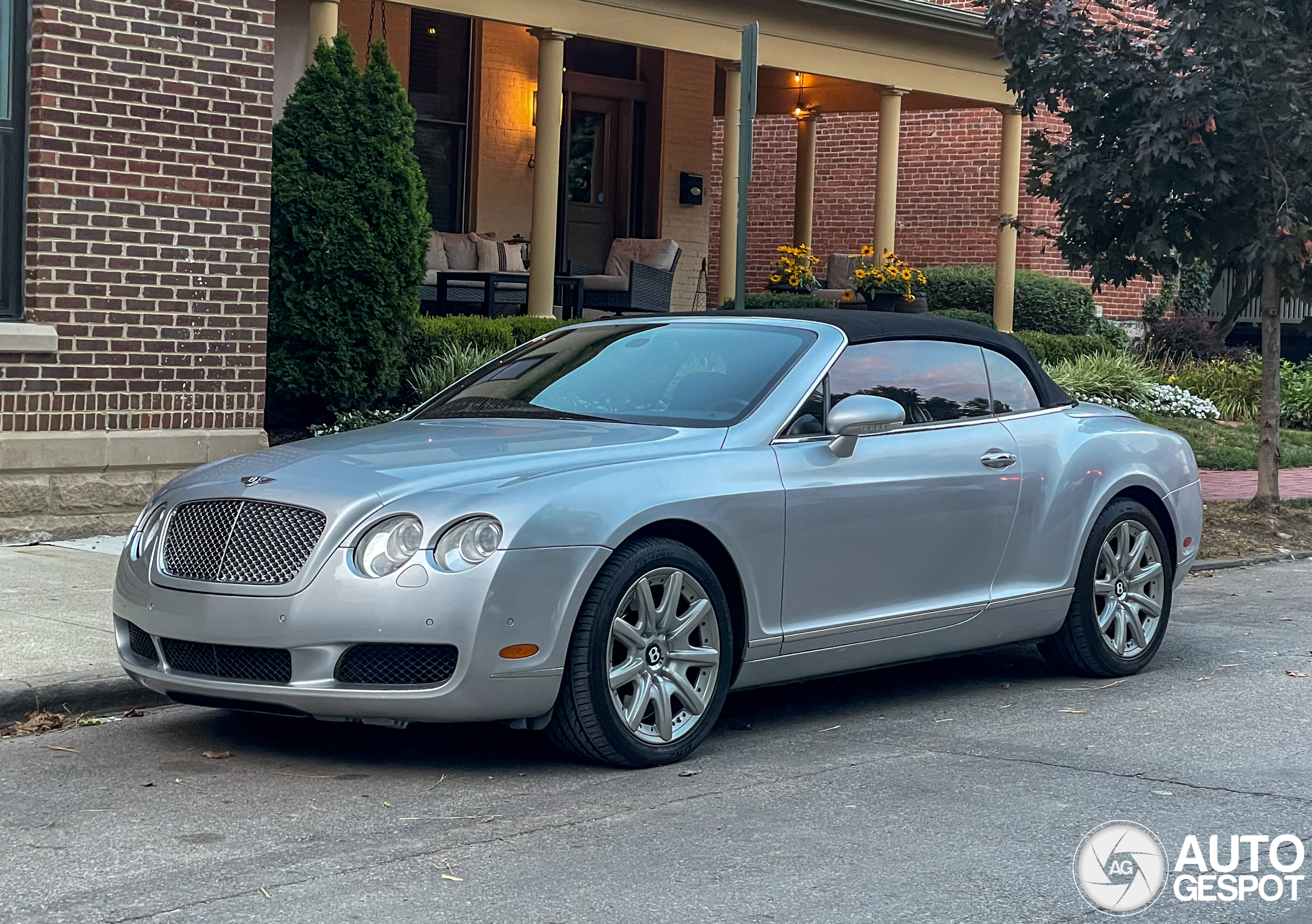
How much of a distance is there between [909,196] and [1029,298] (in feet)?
12.4

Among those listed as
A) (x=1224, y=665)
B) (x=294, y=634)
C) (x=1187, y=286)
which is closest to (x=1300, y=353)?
(x=1187, y=286)

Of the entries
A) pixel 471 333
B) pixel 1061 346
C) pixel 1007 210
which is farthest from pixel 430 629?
pixel 1007 210

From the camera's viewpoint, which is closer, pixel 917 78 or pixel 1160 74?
pixel 1160 74

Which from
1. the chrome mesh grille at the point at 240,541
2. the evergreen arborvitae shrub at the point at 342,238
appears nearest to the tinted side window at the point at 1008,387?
the chrome mesh grille at the point at 240,541

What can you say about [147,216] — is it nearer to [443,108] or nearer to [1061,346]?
[443,108]

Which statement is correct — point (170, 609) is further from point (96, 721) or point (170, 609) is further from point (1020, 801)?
point (1020, 801)

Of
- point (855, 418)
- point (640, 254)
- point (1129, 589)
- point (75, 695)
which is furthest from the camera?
point (640, 254)

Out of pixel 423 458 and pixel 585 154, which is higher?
pixel 585 154

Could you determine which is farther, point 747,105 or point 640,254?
point 640,254

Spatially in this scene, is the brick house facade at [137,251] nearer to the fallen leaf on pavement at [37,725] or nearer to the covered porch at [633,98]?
the covered porch at [633,98]

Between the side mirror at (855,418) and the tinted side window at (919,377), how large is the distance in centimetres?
19

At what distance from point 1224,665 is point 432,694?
13.7ft

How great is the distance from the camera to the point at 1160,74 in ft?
41.3

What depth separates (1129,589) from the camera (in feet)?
24.8
